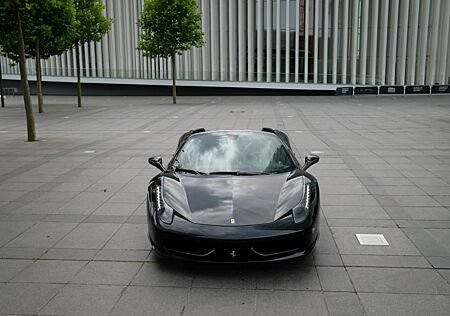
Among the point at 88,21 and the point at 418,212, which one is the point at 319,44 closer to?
the point at 88,21

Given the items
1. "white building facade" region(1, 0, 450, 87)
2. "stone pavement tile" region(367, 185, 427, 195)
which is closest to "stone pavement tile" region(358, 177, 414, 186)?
"stone pavement tile" region(367, 185, 427, 195)

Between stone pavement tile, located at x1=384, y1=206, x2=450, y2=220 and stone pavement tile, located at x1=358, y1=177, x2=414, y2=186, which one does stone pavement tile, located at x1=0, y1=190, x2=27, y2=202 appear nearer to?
stone pavement tile, located at x1=384, y1=206, x2=450, y2=220

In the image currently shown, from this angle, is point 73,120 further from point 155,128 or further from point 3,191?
point 3,191

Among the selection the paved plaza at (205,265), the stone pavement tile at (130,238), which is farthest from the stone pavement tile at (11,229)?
the stone pavement tile at (130,238)

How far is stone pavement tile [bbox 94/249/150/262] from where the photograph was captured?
16.1 ft

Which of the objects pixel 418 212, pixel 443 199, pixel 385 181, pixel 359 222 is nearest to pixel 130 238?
pixel 359 222

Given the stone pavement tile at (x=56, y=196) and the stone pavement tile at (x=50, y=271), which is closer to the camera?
the stone pavement tile at (x=50, y=271)

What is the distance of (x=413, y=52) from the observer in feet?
130

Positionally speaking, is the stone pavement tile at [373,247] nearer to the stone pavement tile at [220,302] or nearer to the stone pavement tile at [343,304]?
the stone pavement tile at [343,304]

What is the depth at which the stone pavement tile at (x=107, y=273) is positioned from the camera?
438 cm

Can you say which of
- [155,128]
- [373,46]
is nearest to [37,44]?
[155,128]

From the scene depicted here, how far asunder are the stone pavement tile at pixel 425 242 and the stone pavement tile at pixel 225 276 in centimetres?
187

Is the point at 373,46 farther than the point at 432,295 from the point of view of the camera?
Yes

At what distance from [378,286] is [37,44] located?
21.5 m
